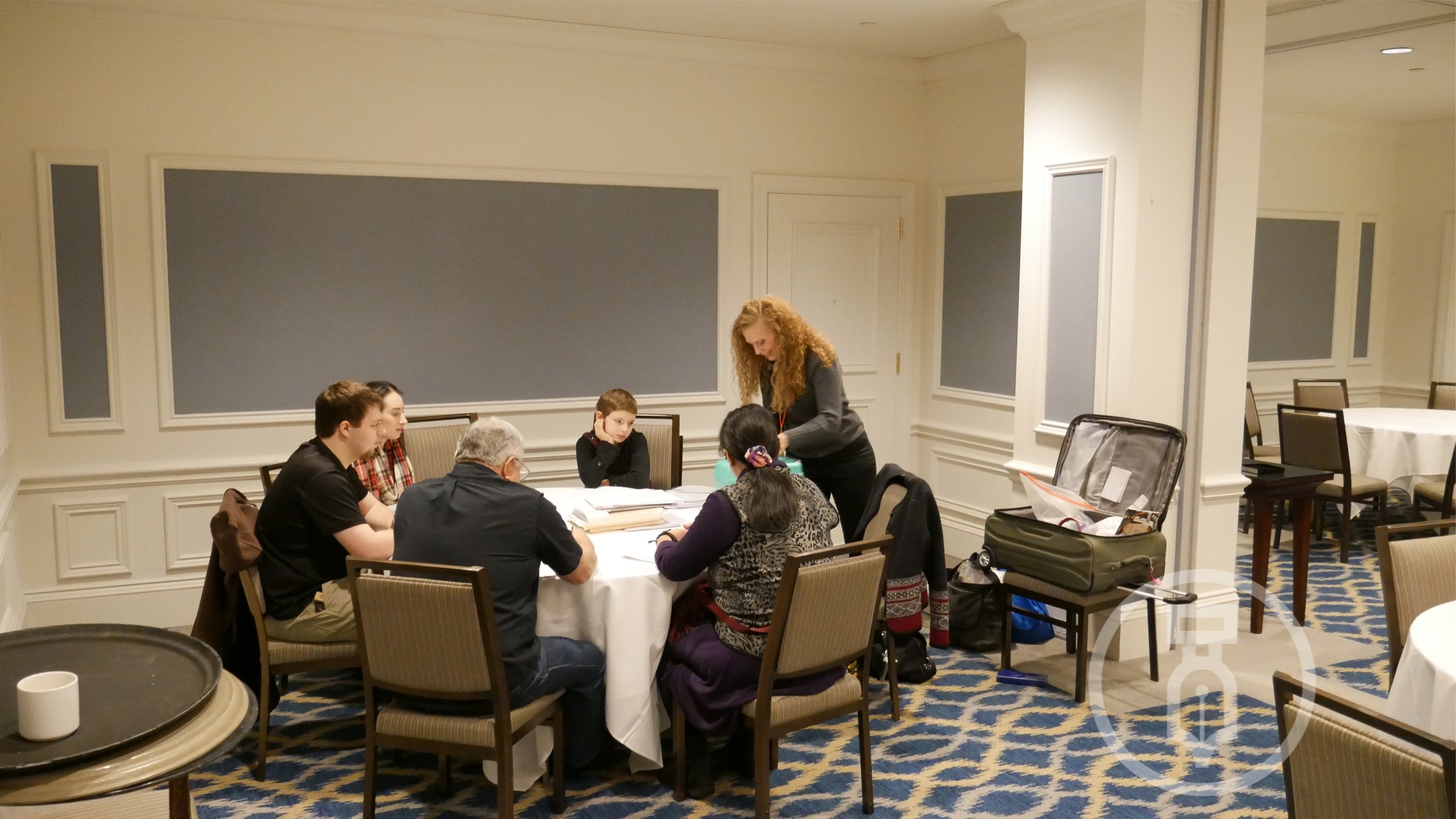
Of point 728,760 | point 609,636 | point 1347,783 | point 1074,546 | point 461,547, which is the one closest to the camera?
point 1347,783

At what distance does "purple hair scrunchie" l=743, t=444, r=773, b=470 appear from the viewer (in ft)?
9.91

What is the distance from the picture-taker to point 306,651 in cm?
337

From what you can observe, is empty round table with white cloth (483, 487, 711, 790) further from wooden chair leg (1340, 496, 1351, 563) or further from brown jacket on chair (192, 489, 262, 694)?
wooden chair leg (1340, 496, 1351, 563)

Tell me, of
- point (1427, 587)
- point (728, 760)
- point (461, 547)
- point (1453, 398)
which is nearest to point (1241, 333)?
point (1453, 398)

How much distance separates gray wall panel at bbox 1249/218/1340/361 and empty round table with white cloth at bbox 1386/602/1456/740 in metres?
2.61

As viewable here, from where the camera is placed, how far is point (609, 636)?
3.15m

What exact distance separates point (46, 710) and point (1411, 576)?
3.11 meters

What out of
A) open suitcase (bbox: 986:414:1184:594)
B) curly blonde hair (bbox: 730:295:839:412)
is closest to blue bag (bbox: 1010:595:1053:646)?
open suitcase (bbox: 986:414:1184:594)

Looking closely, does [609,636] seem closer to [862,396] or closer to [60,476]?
[60,476]

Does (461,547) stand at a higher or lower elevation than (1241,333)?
lower

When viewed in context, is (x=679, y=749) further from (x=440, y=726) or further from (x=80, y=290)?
(x=80, y=290)

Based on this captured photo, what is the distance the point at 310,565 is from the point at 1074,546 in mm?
2644

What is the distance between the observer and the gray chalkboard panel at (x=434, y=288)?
4789 millimetres

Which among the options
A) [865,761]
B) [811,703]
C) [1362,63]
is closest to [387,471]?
[811,703]
